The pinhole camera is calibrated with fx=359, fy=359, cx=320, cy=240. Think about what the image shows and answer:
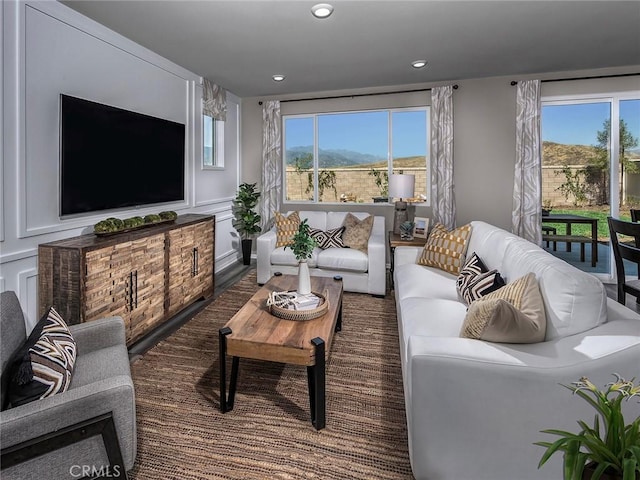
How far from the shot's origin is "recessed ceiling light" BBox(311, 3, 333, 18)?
8.69 ft

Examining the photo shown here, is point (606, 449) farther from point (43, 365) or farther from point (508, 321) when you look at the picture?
point (43, 365)

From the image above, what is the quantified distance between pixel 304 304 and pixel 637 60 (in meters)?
4.64

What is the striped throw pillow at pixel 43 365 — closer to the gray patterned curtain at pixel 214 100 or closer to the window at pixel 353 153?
the gray patterned curtain at pixel 214 100

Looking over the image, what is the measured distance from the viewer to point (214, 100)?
15.6 ft

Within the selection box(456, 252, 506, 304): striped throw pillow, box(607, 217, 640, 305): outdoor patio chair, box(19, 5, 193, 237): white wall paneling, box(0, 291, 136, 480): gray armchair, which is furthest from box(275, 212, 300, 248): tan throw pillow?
box(607, 217, 640, 305): outdoor patio chair

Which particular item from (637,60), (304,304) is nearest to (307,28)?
(304,304)

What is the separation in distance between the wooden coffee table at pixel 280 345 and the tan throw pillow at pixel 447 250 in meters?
1.37

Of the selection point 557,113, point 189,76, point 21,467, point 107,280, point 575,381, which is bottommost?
point 21,467

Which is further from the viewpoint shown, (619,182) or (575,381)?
(619,182)

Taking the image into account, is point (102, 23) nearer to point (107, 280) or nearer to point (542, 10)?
point (107, 280)

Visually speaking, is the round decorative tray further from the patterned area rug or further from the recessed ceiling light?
the recessed ceiling light

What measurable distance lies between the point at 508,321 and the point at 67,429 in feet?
5.73

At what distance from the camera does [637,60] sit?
3.98 metres

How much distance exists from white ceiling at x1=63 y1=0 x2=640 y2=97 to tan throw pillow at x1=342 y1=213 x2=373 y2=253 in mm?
1797
